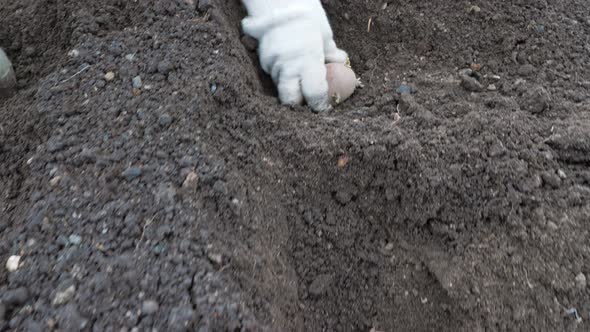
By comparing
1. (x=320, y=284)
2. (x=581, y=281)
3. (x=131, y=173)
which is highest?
(x=131, y=173)

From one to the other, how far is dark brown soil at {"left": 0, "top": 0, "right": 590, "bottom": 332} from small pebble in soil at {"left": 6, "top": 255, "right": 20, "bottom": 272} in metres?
0.01

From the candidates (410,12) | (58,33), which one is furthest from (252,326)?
(410,12)

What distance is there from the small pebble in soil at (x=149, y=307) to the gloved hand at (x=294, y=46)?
69 cm

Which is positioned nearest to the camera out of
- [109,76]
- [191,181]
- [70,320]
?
[70,320]

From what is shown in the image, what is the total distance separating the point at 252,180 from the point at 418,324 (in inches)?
18.5

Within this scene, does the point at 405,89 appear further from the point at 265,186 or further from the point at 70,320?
the point at 70,320

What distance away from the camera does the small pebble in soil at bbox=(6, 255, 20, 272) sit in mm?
996

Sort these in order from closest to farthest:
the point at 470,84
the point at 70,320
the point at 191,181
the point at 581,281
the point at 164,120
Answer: the point at 70,320 → the point at 581,281 → the point at 191,181 → the point at 164,120 → the point at 470,84

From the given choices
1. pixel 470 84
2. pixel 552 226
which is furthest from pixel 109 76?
pixel 552 226

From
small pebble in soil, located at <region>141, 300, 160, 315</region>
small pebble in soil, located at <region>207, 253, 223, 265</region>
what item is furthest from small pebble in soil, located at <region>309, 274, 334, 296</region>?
small pebble in soil, located at <region>141, 300, 160, 315</region>

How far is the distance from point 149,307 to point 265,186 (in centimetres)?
39

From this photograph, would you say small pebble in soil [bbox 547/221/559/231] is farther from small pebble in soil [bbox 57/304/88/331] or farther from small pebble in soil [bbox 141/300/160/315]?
small pebble in soil [bbox 57/304/88/331]

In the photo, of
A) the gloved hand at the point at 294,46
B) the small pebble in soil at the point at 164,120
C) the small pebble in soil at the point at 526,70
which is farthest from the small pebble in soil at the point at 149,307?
the small pebble in soil at the point at 526,70

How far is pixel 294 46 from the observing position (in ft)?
4.81
